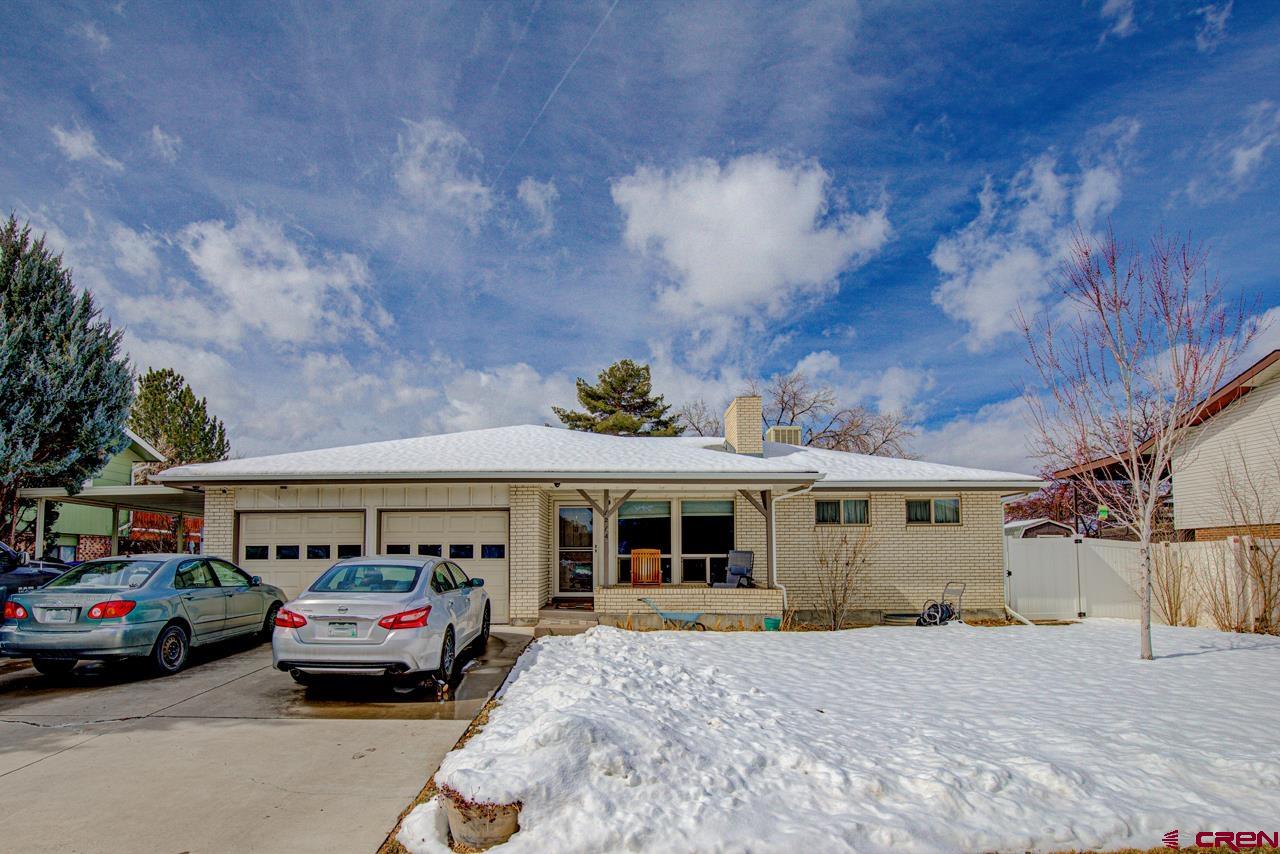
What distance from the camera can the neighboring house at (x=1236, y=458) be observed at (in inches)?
604

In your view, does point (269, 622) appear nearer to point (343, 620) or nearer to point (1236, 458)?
point (343, 620)

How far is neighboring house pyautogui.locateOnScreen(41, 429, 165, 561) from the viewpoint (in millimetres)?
21391

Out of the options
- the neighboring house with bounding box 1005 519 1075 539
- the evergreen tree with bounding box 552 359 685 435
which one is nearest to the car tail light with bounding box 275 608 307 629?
the neighboring house with bounding box 1005 519 1075 539

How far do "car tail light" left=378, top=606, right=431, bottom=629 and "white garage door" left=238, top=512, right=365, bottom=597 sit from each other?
21.9ft

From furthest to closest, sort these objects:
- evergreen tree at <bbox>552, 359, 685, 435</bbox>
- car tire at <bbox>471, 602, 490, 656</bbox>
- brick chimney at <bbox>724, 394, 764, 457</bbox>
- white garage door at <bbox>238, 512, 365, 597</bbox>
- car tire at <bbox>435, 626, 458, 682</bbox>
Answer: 1. evergreen tree at <bbox>552, 359, 685, 435</bbox>
2. brick chimney at <bbox>724, 394, 764, 457</bbox>
3. white garage door at <bbox>238, 512, 365, 597</bbox>
4. car tire at <bbox>471, 602, 490, 656</bbox>
5. car tire at <bbox>435, 626, 458, 682</bbox>

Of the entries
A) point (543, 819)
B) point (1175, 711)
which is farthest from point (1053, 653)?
point (543, 819)

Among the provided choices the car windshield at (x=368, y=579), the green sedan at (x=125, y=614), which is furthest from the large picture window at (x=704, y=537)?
the green sedan at (x=125, y=614)

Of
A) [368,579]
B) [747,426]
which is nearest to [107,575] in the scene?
[368,579]

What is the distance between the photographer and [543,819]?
414 cm

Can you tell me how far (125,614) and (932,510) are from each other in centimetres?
1412

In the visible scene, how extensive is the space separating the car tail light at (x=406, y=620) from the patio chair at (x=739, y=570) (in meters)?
7.08

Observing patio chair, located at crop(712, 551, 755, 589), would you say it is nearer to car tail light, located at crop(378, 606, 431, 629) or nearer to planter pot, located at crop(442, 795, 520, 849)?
car tail light, located at crop(378, 606, 431, 629)

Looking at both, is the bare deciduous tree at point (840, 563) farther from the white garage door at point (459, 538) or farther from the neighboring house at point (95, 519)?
A: the neighboring house at point (95, 519)

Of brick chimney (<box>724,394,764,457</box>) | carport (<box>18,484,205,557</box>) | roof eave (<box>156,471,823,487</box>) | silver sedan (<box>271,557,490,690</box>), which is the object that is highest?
brick chimney (<box>724,394,764,457</box>)
